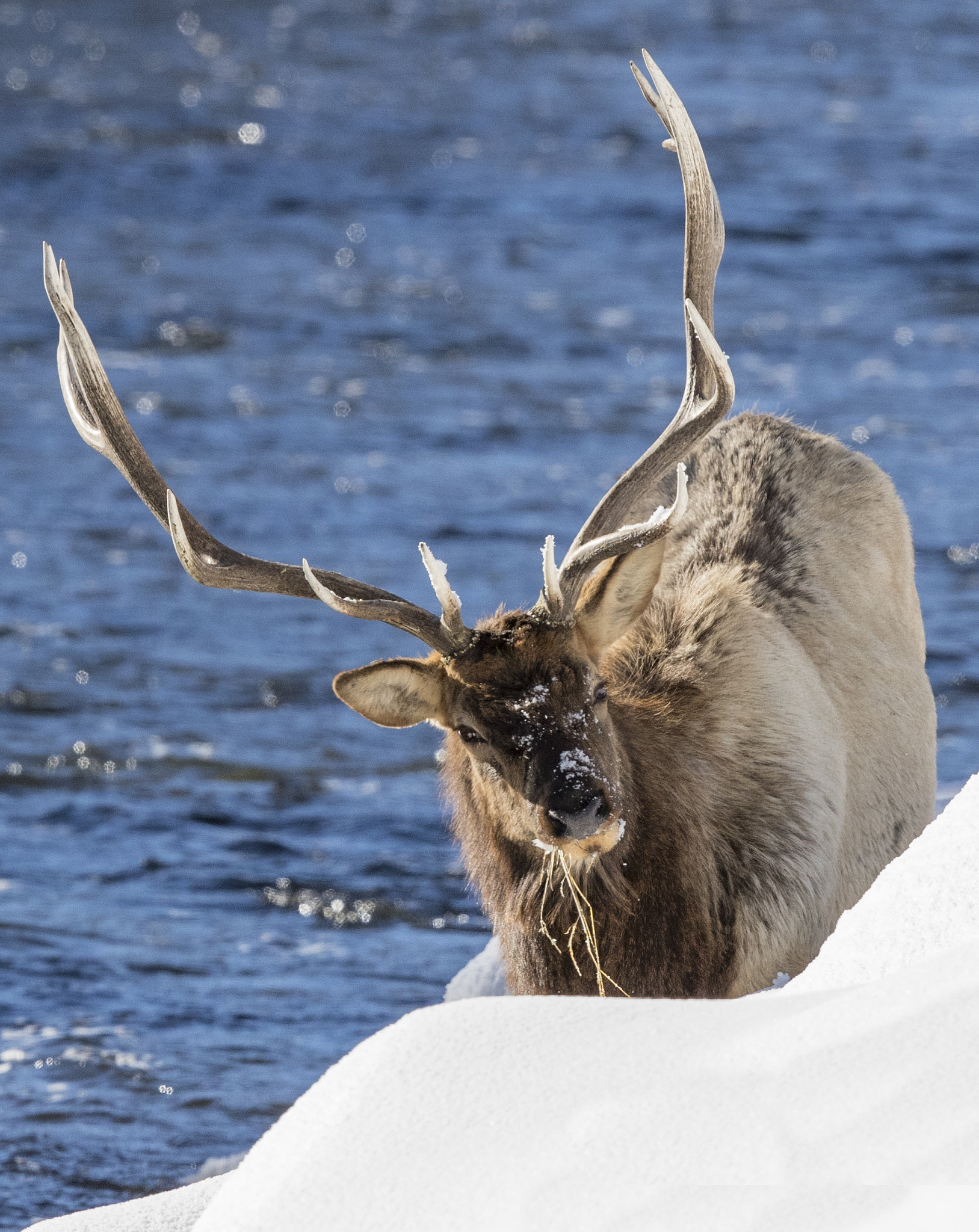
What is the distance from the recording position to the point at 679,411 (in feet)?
15.9

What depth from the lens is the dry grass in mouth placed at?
445cm

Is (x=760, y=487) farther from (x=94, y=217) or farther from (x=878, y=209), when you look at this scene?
(x=94, y=217)

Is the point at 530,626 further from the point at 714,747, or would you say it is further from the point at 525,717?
the point at 714,747

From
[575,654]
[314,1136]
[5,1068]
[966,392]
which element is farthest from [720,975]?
[966,392]

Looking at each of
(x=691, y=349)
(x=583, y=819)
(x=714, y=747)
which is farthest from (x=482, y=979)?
(x=691, y=349)

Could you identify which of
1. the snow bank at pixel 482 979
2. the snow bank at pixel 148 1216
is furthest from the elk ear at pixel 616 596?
the snow bank at pixel 148 1216

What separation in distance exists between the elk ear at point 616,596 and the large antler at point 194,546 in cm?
29

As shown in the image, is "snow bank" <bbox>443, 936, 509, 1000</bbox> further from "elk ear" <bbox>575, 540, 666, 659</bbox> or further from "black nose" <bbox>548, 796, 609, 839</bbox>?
"black nose" <bbox>548, 796, 609, 839</bbox>

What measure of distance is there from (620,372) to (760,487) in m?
7.88

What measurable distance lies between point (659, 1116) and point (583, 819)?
1.39 meters

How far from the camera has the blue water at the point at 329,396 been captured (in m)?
6.39

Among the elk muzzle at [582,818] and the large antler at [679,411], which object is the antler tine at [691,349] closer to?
the large antler at [679,411]

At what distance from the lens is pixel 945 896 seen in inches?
128

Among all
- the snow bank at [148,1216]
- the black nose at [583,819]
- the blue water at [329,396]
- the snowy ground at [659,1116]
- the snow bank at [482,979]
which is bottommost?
the blue water at [329,396]
